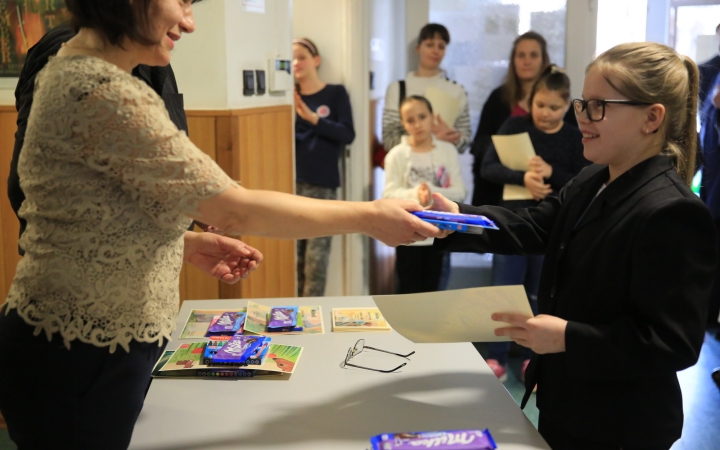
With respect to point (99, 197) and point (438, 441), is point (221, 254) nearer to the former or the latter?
point (99, 197)

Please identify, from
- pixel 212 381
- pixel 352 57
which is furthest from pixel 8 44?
pixel 212 381

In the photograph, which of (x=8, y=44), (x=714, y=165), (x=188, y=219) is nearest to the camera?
(x=188, y=219)

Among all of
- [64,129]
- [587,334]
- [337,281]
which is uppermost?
[64,129]

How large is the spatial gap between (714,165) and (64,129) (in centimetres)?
401

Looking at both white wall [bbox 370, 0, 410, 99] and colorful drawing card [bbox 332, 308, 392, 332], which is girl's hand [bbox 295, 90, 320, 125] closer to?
white wall [bbox 370, 0, 410, 99]

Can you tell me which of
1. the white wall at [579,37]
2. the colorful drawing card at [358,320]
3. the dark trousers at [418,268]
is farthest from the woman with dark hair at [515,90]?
the colorful drawing card at [358,320]

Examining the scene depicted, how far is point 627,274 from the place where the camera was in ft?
4.41

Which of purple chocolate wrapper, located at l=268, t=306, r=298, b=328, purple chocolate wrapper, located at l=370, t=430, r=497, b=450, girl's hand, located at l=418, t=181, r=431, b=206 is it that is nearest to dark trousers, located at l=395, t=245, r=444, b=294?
girl's hand, located at l=418, t=181, r=431, b=206

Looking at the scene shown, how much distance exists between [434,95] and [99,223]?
127 inches

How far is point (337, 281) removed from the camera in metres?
4.52

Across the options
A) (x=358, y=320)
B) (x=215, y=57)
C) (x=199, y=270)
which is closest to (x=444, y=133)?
(x=215, y=57)

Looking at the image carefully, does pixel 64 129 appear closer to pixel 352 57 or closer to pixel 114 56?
pixel 114 56

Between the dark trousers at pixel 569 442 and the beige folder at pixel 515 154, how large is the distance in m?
2.08

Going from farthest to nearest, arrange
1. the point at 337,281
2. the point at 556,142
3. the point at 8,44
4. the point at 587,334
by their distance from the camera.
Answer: the point at 337,281 < the point at 556,142 < the point at 8,44 < the point at 587,334
